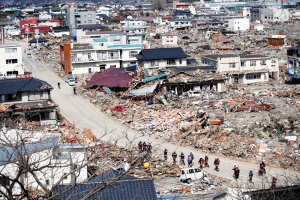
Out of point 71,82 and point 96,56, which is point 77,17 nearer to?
point 96,56

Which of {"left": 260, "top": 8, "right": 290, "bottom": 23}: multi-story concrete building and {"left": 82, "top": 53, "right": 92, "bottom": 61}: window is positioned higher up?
{"left": 260, "top": 8, "right": 290, "bottom": 23}: multi-story concrete building

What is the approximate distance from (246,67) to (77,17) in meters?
54.2

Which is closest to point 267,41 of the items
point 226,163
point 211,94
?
point 211,94

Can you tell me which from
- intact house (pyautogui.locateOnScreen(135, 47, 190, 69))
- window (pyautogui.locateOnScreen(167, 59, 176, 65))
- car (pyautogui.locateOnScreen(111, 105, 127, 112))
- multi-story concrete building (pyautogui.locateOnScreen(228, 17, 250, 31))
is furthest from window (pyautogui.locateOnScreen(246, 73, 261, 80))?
multi-story concrete building (pyautogui.locateOnScreen(228, 17, 250, 31))

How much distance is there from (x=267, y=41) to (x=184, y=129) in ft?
145

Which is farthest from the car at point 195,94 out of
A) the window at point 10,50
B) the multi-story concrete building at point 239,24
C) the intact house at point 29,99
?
the multi-story concrete building at point 239,24

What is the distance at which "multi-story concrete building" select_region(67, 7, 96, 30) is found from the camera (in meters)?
78.2

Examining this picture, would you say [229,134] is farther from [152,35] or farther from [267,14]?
[267,14]

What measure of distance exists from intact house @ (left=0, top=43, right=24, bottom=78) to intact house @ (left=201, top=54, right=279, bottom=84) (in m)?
16.7

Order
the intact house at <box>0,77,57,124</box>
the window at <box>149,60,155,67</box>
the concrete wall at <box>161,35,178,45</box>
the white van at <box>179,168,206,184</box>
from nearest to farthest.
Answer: the white van at <box>179,168,206,184</box>
the intact house at <box>0,77,57,124</box>
the window at <box>149,60,155,67</box>
the concrete wall at <box>161,35,178,45</box>

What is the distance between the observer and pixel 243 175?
15.4 meters

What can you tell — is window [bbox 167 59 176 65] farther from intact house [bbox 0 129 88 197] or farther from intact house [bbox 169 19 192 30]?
intact house [bbox 169 19 192 30]

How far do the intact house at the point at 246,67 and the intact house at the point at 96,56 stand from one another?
8725 millimetres

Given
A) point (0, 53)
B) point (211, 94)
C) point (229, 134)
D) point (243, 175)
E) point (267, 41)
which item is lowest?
point (243, 175)
